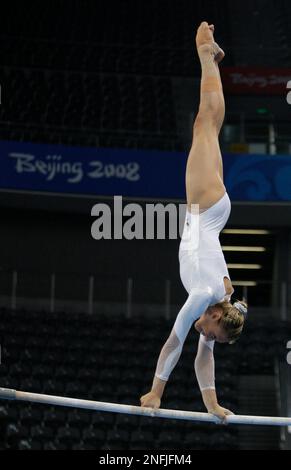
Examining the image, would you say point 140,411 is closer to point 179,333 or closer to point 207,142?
point 179,333

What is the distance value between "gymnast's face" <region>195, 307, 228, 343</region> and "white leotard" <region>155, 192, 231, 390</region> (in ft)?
0.29

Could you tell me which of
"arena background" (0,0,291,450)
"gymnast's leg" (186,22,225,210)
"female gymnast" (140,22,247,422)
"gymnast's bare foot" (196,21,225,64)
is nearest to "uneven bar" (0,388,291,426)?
"female gymnast" (140,22,247,422)

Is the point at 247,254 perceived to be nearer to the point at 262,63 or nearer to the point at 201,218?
the point at 262,63

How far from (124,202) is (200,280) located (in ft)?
38.8

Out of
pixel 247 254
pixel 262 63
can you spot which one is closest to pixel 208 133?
pixel 247 254

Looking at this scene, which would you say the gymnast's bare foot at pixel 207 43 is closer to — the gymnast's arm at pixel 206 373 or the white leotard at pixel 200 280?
the white leotard at pixel 200 280

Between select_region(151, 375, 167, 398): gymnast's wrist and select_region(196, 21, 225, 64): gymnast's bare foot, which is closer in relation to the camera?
select_region(151, 375, 167, 398): gymnast's wrist

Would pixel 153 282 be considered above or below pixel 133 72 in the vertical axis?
below

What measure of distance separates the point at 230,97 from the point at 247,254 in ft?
12.7

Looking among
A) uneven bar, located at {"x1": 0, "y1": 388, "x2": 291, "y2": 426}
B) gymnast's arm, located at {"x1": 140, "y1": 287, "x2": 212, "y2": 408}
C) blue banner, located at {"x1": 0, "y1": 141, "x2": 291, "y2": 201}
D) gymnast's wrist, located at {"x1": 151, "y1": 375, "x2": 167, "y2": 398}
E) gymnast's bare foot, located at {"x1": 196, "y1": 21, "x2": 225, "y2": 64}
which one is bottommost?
uneven bar, located at {"x1": 0, "y1": 388, "x2": 291, "y2": 426}

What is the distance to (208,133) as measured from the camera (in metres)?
8.41

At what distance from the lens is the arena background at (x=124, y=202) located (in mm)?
16250

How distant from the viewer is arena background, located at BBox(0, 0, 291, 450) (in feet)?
53.3

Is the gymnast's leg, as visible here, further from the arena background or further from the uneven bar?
the arena background
